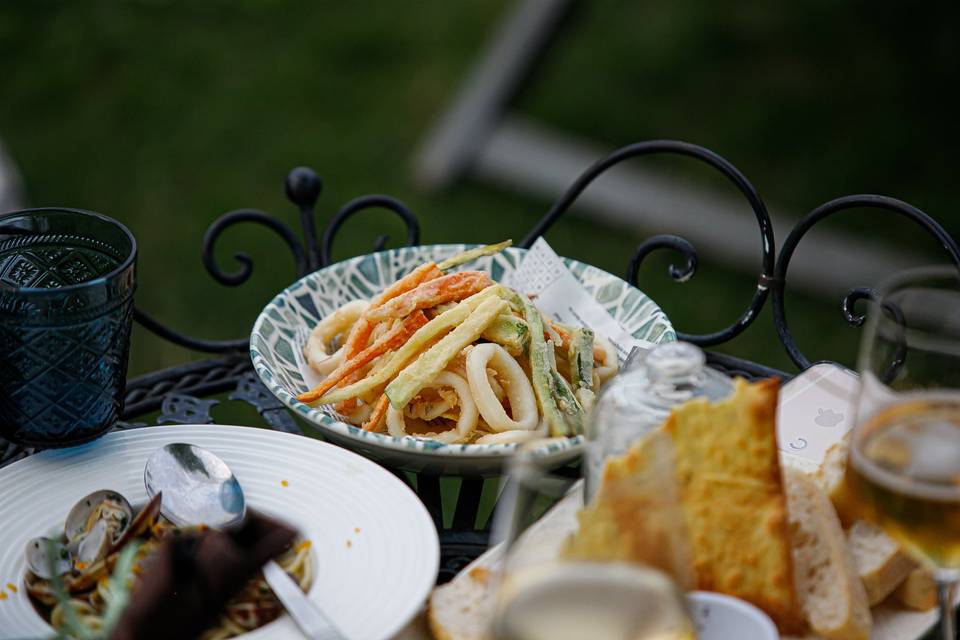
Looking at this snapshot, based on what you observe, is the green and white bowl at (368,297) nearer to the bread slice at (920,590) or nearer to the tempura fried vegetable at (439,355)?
the tempura fried vegetable at (439,355)

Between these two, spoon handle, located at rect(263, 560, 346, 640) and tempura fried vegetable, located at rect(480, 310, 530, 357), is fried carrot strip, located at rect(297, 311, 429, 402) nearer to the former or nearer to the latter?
tempura fried vegetable, located at rect(480, 310, 530, 357)

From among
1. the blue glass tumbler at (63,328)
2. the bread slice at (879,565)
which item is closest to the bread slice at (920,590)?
the bread slice at (879,565)

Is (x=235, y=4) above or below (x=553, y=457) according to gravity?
below

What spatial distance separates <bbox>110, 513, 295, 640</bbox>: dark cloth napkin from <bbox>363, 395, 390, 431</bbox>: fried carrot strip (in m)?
0.36

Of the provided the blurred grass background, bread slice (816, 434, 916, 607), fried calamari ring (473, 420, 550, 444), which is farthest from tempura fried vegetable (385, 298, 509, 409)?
the blurred grass background

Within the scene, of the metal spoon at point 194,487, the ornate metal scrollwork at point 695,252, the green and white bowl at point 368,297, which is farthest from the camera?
the ornate metal scrollwork at point 695,252

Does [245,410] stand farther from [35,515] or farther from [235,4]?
[235,4]

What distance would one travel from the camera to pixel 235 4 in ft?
18.9

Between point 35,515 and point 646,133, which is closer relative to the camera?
point 35,515

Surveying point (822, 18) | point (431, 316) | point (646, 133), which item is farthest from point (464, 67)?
point (431, 316)

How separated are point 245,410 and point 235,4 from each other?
2926mm

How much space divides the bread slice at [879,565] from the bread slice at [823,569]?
2 centimetres

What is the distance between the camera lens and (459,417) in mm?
1745

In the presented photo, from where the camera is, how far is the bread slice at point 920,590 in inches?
54.1
